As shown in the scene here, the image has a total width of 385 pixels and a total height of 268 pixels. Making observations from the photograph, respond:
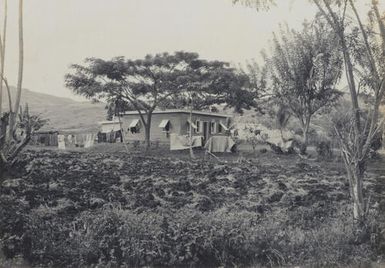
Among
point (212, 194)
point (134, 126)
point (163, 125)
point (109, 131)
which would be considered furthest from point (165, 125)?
point (212, 194)

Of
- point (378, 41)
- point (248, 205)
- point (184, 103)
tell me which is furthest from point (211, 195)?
point (184, 103)

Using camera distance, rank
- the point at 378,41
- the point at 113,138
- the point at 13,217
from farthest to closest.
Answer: the point at 113,138 < the point at 378,41 < the point at 13,217

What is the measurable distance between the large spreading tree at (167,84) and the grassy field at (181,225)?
5.90m

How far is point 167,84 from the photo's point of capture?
18.5 metres

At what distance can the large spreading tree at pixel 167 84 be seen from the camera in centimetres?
1617

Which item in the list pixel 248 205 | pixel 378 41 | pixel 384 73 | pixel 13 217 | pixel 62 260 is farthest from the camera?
pixel 248 205

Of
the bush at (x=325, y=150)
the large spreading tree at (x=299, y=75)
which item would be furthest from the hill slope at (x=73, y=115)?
the bush at (x=325, y=150)

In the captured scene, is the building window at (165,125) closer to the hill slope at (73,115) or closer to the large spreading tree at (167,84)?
the large spreading tree at (167,84)

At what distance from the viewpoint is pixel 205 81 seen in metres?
20.2

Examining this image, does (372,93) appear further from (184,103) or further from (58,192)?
(184,103)

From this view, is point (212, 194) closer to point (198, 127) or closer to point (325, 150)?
point (325, 150)

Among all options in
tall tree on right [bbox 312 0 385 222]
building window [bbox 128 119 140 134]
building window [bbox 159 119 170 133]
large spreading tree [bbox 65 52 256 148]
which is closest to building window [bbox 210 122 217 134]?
large spreading tree [bbox 65 52 256 148]

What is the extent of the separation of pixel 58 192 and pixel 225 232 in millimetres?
4181

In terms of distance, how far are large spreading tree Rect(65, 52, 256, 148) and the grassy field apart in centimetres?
590
